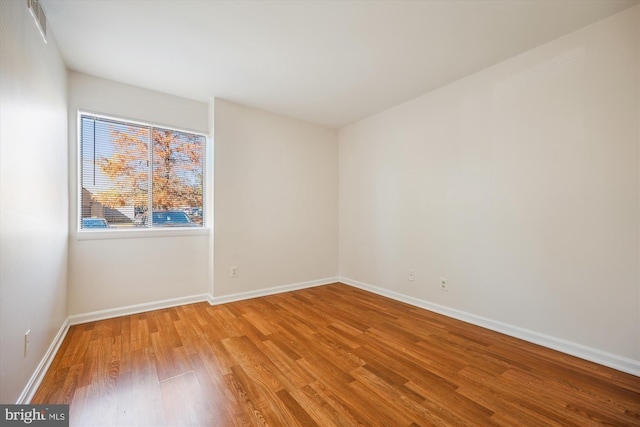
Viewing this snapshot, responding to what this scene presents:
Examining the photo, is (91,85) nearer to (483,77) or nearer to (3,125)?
(3,125)

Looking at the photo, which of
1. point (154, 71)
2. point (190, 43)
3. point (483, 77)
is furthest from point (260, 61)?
point (483, 77)

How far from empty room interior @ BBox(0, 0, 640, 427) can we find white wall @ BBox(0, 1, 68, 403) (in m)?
0.02

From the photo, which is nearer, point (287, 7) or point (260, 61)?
point (287, 7)

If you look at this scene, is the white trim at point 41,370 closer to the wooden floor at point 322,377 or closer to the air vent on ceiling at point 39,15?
the wooden floor at point 322,377

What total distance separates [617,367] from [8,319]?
12.4ft

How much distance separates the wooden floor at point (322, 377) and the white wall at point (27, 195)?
1.19 feet

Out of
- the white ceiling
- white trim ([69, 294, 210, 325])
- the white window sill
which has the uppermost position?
the white ceiling

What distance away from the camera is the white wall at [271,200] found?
338 cm

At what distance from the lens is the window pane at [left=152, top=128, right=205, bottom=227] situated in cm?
319

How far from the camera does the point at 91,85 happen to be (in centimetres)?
275

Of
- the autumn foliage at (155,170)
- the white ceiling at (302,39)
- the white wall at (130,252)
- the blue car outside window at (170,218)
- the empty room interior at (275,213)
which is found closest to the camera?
the empty room interior at (275,213)

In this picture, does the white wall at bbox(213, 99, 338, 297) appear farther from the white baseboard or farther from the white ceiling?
the white baseboard

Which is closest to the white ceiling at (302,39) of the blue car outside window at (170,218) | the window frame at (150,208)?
the window frame at (150,208)

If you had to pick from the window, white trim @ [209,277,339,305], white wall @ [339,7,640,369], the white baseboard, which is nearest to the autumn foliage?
the window
